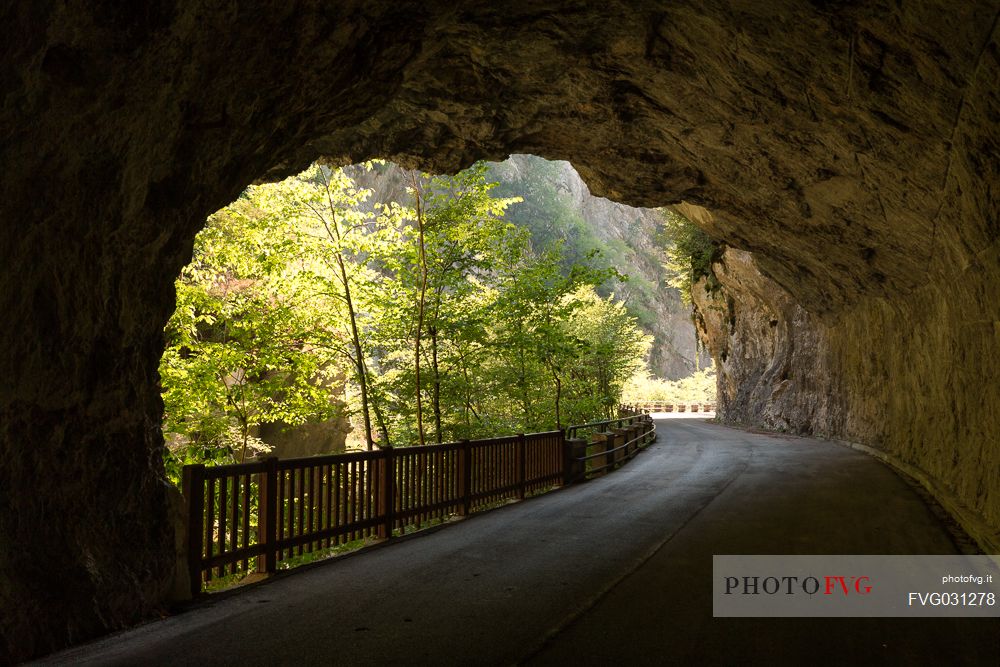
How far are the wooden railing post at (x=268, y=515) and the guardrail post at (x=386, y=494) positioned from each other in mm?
2042

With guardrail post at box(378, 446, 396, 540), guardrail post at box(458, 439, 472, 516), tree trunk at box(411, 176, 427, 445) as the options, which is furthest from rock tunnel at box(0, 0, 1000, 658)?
guardrail post at box(458, 439, 472, 516)

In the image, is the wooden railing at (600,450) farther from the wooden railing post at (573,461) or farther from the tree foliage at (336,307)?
the tree foliage at (336,307)

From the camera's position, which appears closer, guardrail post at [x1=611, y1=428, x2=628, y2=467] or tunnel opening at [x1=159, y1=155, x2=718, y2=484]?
tunnel opening at [x1=159, y1=155, x2=718, y2=484]

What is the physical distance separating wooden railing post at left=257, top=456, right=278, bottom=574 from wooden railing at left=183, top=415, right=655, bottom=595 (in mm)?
10

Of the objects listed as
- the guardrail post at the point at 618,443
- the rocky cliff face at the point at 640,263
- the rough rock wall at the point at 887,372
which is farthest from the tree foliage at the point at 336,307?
the rocky cliff face at the point at 640,263

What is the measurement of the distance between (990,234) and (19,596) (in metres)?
9.45

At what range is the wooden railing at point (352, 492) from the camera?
6.43 m

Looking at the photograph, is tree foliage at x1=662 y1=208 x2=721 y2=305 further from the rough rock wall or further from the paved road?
the paved road

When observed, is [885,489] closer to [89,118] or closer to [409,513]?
[409,513]

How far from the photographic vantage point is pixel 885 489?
12.7 m

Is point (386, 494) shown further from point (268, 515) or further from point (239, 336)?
point (239, 336)

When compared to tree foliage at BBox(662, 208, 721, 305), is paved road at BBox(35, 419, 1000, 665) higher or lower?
lower

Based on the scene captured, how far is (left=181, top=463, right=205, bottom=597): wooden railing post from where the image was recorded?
20.3ft

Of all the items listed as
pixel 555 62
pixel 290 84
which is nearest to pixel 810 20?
pixel 555 62
